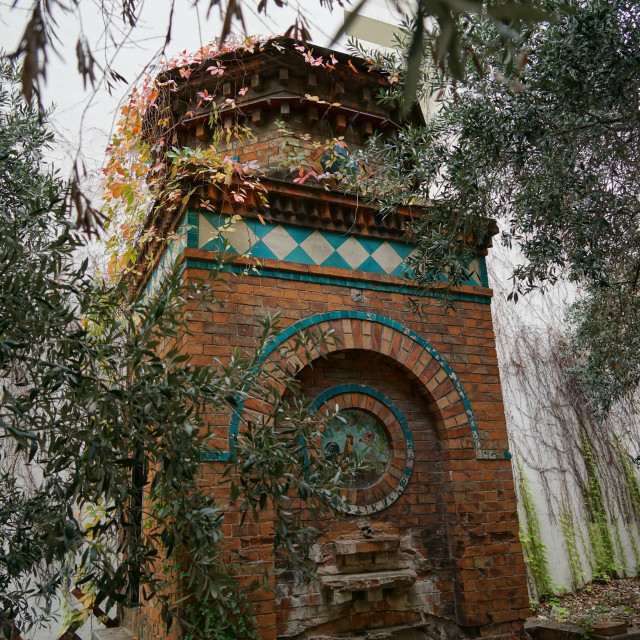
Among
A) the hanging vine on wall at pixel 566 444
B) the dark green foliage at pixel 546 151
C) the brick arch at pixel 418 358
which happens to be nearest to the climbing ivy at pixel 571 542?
the hanging vine on wall at pixel 566 444

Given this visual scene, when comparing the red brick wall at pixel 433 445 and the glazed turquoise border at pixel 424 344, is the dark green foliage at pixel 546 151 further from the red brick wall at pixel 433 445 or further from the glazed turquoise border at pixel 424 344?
the red brick wall at pixel 433 445

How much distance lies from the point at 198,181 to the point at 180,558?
3.21m

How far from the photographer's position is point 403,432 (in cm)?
597

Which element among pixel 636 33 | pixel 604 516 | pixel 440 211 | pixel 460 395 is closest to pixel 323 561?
pixel 460 395

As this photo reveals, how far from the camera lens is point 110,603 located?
2762 mm

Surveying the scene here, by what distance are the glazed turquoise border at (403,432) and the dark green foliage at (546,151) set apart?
3.95ft

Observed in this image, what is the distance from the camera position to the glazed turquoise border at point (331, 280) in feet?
17.8

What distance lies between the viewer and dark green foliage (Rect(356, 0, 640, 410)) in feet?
15.0

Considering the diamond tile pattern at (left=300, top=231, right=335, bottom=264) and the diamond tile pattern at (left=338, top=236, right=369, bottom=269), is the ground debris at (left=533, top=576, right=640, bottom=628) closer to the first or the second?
the diamond tile pattern at (left=338, top=236, right=369, bottom=269)

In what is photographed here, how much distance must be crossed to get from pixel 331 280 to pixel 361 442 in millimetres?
1581

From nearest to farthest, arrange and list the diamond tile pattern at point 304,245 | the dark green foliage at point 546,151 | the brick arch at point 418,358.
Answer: the dark green foliage at point 546,151 → the diamond tile pattern at point 304,245 → the brick arch at point 418,358

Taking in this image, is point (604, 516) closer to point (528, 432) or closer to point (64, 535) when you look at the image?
point (528, 432)

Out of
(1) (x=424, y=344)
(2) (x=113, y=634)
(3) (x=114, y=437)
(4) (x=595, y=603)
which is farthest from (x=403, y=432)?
(4) (x=595, y=603)

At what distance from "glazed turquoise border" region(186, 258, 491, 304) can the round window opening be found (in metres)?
1.24
